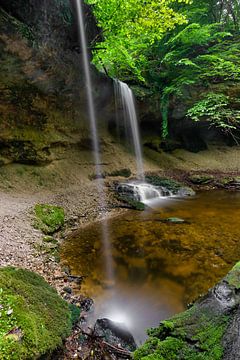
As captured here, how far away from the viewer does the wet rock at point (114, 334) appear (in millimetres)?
3154

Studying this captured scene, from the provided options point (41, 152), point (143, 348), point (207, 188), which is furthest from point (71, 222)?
point (207, 188)

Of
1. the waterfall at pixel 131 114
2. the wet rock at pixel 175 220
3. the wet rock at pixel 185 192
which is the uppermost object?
the waterfall at pixel 131 114

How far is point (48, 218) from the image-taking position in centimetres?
677

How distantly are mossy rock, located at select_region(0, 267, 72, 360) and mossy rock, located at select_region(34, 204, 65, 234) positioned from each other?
276 centimetres

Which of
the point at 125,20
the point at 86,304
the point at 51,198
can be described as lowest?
the point at 86,304

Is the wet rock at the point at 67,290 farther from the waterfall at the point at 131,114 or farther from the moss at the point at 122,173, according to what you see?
the waterfall at the point at 131,114

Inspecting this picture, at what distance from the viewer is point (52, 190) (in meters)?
8.91

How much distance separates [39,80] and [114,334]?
827 cm

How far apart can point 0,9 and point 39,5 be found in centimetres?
136

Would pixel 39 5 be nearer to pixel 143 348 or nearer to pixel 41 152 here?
pixel 41 152

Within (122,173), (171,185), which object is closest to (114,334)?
(171,185)

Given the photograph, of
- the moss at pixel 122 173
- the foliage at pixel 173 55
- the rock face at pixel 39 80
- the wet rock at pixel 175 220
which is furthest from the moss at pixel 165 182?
the rock face at pixel 39 80

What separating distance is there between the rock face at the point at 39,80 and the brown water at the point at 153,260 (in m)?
4.07

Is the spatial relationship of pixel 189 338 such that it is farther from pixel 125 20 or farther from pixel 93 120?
pixel 93 120
